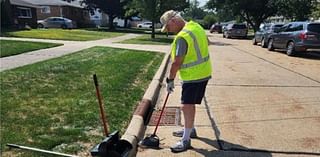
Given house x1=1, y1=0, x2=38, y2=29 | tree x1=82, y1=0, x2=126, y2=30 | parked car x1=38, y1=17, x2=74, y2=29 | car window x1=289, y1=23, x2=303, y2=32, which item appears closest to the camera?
car window x1=289, y1=23, x2=303, y2=32

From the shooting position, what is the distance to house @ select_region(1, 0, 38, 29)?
35.4m

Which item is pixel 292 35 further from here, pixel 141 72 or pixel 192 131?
pixel 192 131

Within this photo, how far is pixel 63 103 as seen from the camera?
665 cm

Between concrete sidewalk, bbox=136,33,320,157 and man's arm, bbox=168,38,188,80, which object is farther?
concrete sidewalk, bbox=136,33,320,157

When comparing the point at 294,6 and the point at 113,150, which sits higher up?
the point at 294,6

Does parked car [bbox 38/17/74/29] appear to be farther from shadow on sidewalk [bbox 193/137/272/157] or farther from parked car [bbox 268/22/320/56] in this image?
shadow on sidewalk [bbox 193/137/272/157]

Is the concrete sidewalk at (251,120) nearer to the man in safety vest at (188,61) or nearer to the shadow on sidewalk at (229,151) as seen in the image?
the shadow on sidewalk at (229,151)

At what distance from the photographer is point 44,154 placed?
4.37 metres

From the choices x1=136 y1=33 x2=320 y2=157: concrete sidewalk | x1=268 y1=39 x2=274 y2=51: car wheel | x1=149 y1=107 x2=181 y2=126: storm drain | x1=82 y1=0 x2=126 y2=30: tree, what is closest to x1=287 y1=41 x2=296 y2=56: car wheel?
x1=268 y1=39 x2=274 y2=51: car wheel

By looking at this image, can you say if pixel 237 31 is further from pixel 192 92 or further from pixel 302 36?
pixel 192 92

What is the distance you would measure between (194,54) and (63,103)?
2905mm

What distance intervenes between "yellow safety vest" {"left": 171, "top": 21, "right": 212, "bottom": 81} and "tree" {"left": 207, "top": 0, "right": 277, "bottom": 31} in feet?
143

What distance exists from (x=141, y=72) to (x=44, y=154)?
6.95 m

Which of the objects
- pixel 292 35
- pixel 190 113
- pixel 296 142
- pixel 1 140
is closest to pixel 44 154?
pixel 1 140
